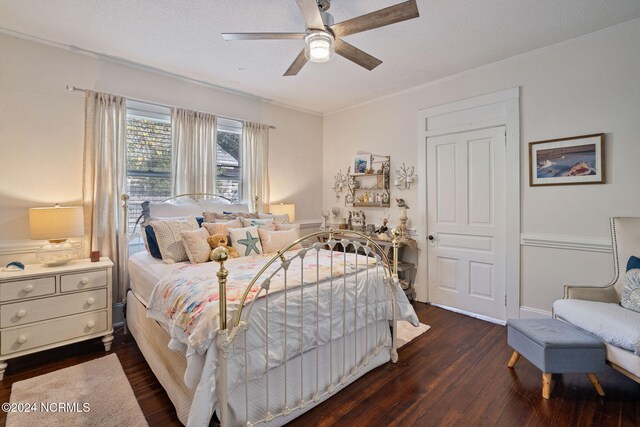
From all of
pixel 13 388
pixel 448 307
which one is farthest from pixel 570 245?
pixel 13 388

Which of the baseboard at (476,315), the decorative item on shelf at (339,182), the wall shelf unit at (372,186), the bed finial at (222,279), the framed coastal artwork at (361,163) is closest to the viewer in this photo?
the bed finial at (222,279)

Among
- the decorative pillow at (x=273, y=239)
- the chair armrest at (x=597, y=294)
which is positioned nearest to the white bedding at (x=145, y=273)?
the decorative pillow at (x=273, y=239)

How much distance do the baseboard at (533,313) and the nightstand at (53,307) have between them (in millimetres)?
4115

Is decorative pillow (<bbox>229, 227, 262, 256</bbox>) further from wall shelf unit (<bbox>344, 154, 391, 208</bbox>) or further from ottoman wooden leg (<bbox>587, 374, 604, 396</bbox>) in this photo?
ottoman wooden leg (<bbox>587, 374, 604, 396</bbox>)

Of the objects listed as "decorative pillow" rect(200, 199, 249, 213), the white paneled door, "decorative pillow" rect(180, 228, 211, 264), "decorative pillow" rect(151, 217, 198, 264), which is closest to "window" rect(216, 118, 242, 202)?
"decorative pillow" rect(200, 199, 249, 213)

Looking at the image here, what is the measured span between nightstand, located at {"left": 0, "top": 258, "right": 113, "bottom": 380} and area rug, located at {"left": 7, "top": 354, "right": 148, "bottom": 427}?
0.91 ft

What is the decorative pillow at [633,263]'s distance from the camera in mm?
2325

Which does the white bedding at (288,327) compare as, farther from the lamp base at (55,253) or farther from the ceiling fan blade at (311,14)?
the ceiling fan blade at (311,14)

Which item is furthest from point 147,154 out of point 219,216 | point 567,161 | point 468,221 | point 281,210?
point 567,161

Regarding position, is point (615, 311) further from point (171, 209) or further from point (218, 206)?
point (171, 209)

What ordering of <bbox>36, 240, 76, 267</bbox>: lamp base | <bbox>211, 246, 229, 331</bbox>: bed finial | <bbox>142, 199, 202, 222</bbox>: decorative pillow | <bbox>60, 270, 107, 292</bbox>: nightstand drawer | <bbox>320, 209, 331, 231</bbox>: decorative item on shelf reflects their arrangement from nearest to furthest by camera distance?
<bbox>211, 246, 229, 331</bbox>: bed finial < <bbox>60, 270, 107, 292</bbox>: nightstand drawer < <bbox>36, 240, 76, 267</bbox>: lamp base < <bbox>142, 199, 202, 222</bbox>: decorative pillow < <bbox>320, 209, 331, 231</bbox>: decorative item on shelf

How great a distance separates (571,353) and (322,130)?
4.43 metres

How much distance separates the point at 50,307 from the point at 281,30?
3066 mm

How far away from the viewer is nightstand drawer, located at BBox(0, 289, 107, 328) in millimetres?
2324
